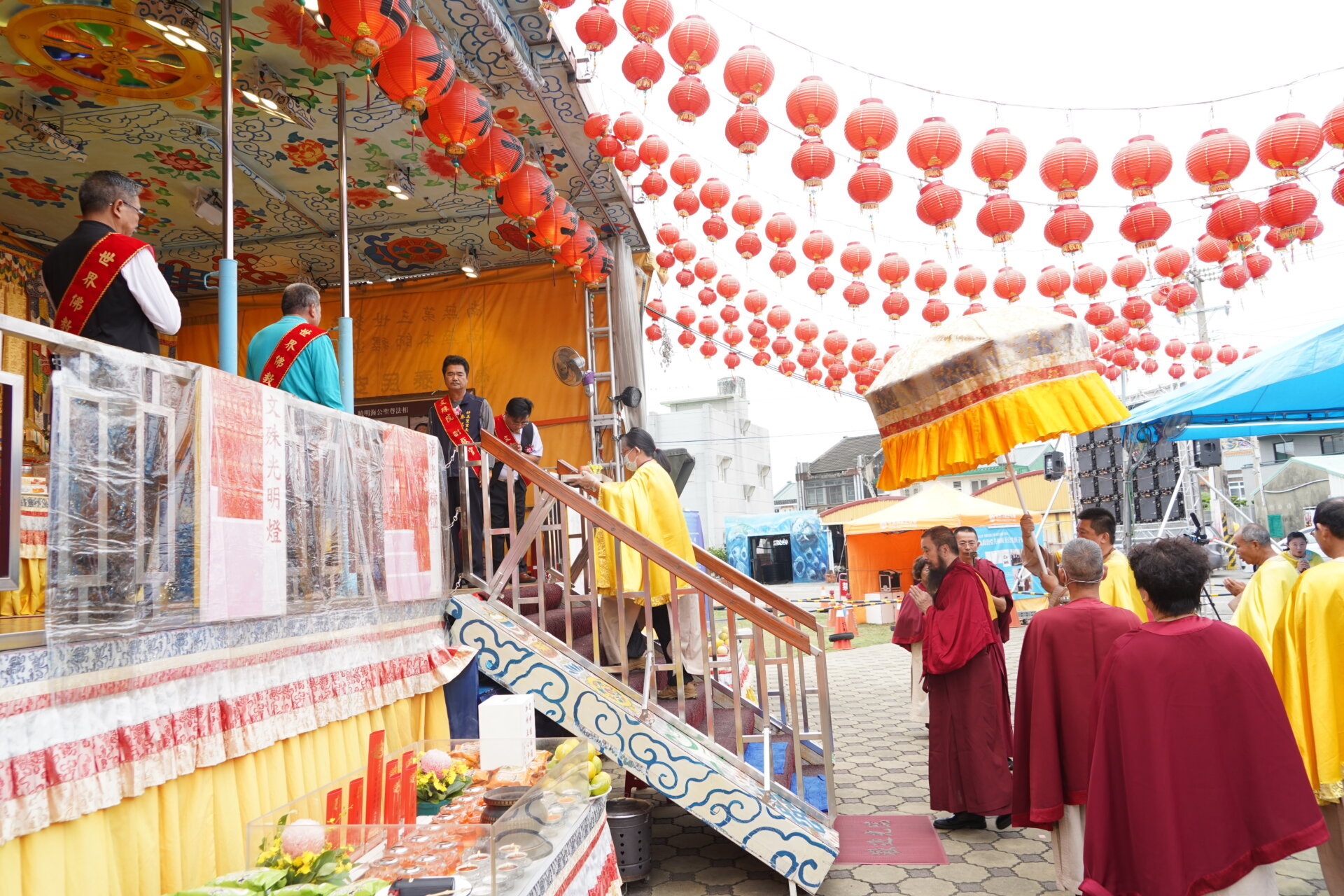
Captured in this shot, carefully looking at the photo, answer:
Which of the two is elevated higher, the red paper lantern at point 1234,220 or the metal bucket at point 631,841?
the red paper lantern at point 1234,220

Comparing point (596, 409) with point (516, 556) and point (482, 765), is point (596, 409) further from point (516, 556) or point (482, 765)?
point (482, 765)

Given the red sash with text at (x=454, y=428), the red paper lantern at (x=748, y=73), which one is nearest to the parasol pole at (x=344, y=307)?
the red sash with text at (x=454, y=428)

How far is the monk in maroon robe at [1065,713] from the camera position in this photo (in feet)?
13.2

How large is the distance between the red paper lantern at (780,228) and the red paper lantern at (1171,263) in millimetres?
4497

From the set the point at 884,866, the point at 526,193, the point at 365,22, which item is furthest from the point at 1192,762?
the point at 526,193

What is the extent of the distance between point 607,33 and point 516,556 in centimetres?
421

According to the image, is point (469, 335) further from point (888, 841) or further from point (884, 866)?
point (884, 866)

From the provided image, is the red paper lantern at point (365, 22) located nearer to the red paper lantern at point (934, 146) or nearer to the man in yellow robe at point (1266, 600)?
the red paper lantern at point (934, 146)

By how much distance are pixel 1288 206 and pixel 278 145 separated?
9.02 metres

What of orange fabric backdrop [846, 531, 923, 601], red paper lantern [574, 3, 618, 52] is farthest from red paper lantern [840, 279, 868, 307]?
orange fabric backdrop [846, 531, 923, 601]

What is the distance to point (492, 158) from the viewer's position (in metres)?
5.99

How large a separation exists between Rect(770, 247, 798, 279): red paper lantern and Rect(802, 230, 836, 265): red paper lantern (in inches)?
15.6

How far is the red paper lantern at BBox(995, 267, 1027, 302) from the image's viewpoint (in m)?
10.6

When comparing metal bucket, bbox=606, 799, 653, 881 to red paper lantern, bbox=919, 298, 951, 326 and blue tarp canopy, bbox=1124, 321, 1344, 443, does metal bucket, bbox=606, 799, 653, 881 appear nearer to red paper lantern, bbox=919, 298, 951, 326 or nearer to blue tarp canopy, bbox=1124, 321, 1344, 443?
blue tarp canopy, bbox=1124, 321, 1344, 443
